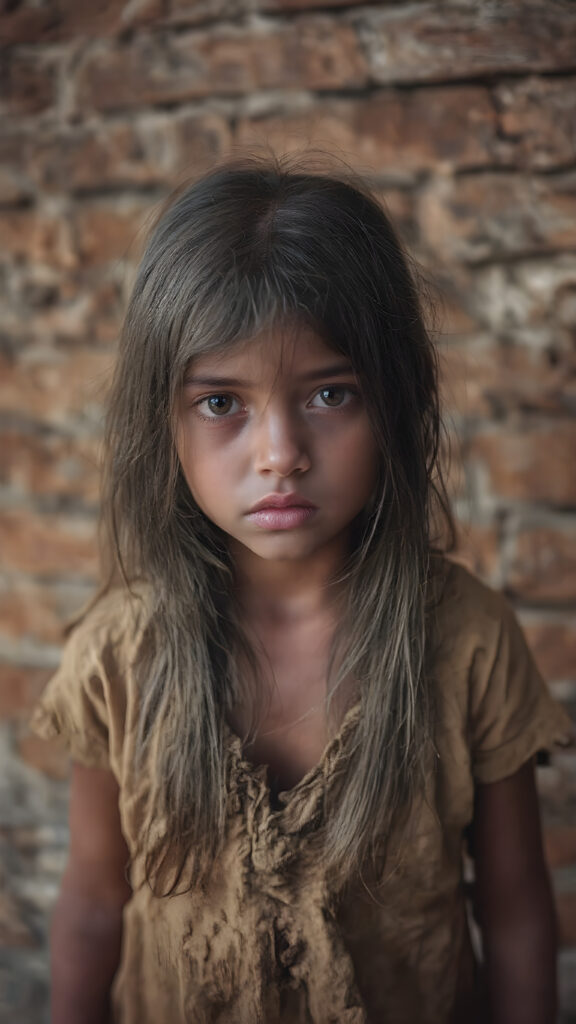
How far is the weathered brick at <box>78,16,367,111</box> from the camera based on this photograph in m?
1.20

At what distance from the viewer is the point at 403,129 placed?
1.20 m

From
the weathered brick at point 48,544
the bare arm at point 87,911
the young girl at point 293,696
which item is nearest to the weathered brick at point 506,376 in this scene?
the young girl at point 293,696

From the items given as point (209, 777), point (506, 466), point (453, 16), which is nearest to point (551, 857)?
point (506, 466)

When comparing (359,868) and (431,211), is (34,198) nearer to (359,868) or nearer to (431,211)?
(431,211)

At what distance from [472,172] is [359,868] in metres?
0.83

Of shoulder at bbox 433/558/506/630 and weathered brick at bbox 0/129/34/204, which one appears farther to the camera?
weathered brick at bbox 0/129/34/204

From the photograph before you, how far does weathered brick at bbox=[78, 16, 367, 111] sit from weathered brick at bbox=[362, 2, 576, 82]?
0.04 metres

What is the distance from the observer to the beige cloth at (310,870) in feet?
2.84

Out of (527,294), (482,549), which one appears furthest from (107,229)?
(482,549)

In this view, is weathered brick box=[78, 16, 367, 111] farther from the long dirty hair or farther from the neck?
the neck

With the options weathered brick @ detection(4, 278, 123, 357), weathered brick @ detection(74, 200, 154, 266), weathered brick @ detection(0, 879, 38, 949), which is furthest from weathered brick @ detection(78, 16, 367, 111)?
weathered brick @ detection(0, 879, 38, 949)

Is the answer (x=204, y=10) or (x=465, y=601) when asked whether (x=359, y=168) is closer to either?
(x=204, y=10)

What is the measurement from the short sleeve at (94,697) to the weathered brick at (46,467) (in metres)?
0.44

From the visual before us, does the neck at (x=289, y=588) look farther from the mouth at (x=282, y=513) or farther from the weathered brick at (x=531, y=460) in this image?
the weathered brick at (x=531, y=460)
